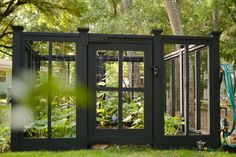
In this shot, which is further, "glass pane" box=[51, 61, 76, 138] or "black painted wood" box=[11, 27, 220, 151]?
"glass pane" box=[51, 61, 76, 138]

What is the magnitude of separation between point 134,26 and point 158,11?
262 cm

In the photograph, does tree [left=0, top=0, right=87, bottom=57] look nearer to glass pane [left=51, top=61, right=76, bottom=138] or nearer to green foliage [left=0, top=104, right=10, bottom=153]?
green foliage [left=0, top=104, right=10, bottom=153]

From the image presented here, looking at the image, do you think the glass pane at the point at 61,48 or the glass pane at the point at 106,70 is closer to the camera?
the glass pane at the point at 106,70

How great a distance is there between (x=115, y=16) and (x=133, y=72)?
6426 millimetres

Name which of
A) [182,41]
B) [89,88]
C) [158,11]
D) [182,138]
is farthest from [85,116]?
[158,11]

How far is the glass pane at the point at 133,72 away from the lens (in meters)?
4.58

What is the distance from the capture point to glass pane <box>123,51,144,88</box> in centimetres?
458

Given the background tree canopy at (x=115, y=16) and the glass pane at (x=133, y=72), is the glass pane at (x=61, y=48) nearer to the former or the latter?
the glass pane at (x=133, y=72)

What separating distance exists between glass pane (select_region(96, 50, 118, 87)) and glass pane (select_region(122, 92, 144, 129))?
1.50ft

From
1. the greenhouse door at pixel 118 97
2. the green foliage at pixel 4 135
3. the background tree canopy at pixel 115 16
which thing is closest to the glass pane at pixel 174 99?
the greenhouse door at pixel 118 97

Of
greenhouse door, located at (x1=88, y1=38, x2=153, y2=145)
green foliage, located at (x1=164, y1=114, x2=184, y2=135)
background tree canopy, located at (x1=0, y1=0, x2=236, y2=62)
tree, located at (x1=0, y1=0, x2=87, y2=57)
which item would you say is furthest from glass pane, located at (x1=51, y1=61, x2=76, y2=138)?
tree, located at (x1=0, y1=0, x2=87, y2=57)

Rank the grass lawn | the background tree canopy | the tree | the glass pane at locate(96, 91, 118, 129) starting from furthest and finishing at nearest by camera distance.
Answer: the tree
the background tree canopy
the glass pane at locate(96, 91, 118, 129)
the grass lawn

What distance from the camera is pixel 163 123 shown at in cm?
423

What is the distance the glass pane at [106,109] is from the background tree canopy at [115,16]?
4.71m
